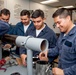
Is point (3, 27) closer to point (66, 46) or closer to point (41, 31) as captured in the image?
point (66, 46)

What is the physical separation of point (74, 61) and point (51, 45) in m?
0.61

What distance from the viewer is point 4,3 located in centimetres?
476

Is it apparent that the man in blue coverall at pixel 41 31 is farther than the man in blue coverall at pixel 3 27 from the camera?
Yes

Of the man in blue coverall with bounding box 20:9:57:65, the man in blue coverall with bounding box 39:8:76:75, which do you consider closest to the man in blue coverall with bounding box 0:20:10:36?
the man in blue coverall with bounding box 39:8:76:75

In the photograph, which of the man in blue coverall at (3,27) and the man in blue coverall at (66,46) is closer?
the man in blue coverall at (66,46)

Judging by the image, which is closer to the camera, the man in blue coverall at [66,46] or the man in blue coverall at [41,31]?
the man in blue coverall at [66,46]

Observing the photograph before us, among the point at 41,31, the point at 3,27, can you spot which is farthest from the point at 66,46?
the point at 41,31

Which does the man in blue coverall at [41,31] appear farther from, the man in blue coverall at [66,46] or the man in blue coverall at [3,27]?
the man in blue coverall at [3,27]

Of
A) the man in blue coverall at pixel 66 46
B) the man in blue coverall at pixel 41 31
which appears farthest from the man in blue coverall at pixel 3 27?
the man in blue coverall at pixel 41 31

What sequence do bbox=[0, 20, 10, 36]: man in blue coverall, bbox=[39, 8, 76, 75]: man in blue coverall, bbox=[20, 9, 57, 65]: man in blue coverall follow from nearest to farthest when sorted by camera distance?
bbox=[39, 8, 76, 75]: man in blue coverall
bbox=[0, 20, 10, 36]: man in blue coverall
bbox=[20, 9, 57, 65]: man in blue coverall

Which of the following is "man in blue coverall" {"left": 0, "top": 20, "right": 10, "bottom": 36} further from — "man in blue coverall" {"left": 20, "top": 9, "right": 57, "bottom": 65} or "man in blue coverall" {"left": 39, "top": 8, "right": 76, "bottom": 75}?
"man in blue coverall" {"left": 20, "top": 9, "right": 57, "bottom": 65}

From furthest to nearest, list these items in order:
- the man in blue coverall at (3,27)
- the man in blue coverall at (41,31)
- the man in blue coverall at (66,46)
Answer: the man in blue coverall at (41,31) → the man in blue coverall at (3,27) → the man in blue coverall at (66,46)

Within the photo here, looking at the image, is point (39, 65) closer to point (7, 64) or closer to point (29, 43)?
point (29, 43)

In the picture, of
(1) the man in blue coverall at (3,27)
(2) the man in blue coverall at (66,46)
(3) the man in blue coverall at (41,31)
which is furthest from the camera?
(3) the man in blue coverall at (41,31)
